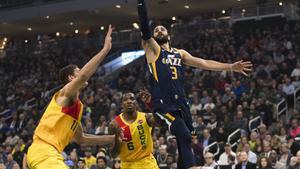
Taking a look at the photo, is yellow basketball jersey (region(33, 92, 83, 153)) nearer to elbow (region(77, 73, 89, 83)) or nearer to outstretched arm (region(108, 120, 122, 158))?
elbow (region(77, 73, 89, 83))

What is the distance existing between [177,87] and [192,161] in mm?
1147

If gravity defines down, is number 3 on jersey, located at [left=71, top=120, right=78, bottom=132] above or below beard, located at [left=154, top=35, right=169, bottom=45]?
below

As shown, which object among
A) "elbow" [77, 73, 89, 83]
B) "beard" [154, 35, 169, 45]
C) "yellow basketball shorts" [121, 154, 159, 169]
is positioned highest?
"beard" [154, 35, 169, 45]

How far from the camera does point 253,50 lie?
2695 cm

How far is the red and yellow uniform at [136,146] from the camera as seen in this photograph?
33.1 ft

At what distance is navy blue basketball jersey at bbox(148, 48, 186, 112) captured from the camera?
902 centimetres

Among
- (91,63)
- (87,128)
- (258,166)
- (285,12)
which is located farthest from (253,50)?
(91,63)

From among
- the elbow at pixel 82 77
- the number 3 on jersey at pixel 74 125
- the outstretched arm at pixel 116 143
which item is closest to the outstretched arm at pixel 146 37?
the outstretched arm at pixel 116 143

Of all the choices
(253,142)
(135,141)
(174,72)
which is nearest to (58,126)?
(174,72)

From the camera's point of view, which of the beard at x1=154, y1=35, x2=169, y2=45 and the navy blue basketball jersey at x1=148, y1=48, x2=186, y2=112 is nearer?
the navy blue basketball jersey at x1=148, y1=48, x2=186, y2=112

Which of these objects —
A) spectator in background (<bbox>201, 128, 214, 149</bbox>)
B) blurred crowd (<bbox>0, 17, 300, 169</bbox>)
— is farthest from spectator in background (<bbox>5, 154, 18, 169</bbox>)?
spectator in background (<bbox>201, 128, 214, 149</bbox>)

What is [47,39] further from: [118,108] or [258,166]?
[258,166]

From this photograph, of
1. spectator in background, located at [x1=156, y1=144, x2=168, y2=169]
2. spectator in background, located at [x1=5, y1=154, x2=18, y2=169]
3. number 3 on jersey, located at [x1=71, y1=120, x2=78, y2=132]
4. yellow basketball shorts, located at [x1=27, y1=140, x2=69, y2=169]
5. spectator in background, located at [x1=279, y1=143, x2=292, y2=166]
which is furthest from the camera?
spectator in background, located at [x1=5, y1=154, x2=18, y2=169]

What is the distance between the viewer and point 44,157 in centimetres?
768
